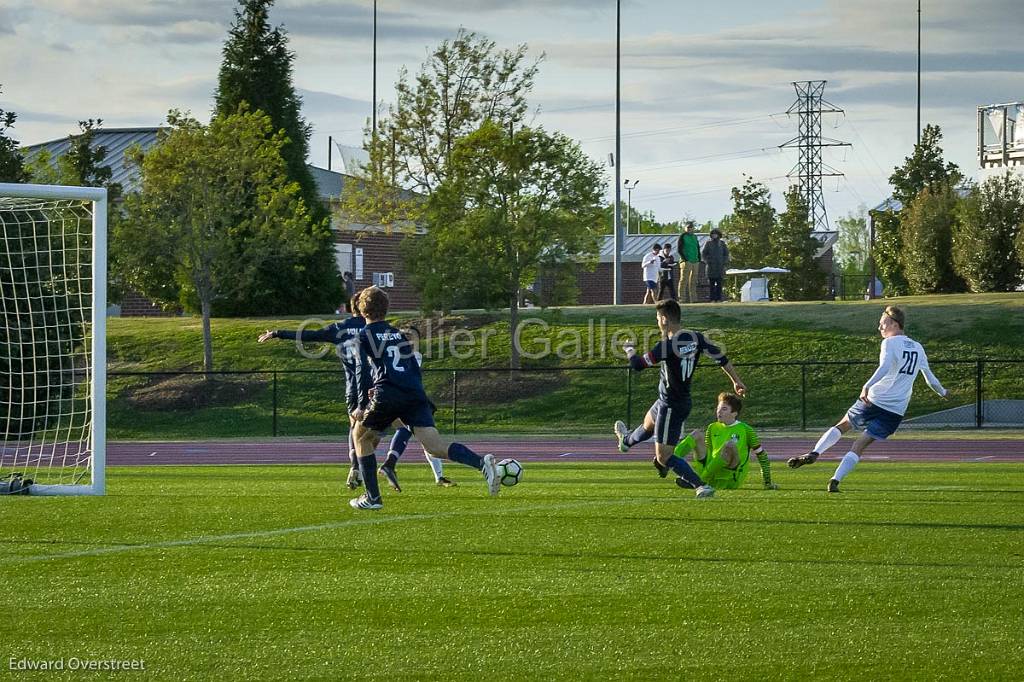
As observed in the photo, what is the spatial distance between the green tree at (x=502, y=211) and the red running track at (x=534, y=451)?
6.95 meters

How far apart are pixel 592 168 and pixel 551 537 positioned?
2359cm

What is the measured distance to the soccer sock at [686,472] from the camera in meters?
12.0

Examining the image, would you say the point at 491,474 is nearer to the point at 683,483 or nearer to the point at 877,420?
the point at 683,483

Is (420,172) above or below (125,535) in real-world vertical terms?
above

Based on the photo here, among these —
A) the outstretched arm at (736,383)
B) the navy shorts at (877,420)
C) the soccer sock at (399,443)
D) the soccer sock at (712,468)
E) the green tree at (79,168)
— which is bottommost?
the soccer sock at (712,468)

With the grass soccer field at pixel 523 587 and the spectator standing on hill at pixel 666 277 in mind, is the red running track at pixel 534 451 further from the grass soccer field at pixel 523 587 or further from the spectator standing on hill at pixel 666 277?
the spectator standing on hill at pixel 666 277

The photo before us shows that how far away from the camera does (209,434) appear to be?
2920cm

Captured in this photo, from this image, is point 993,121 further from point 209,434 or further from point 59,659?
point 59,659

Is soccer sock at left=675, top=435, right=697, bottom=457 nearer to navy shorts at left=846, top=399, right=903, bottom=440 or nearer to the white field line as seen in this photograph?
the white field line

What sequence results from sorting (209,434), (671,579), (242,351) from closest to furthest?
(671,579), (209,434), (242,351)

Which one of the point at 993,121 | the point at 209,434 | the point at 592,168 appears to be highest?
the point at 993,121

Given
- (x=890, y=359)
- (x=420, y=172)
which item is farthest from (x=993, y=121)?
(x=890, y=359)

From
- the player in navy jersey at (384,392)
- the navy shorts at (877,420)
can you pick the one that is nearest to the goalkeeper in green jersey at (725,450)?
the navy shorts at (877,420)

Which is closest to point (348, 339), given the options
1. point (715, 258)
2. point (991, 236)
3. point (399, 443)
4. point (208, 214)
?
point (399, 443)
